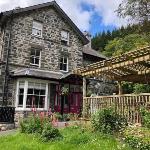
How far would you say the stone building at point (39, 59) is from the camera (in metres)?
21.4

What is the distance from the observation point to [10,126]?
16.5 metres

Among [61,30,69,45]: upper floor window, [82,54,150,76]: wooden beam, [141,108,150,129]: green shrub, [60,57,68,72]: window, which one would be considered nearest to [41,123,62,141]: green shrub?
[141,108,150,129]: green shrub

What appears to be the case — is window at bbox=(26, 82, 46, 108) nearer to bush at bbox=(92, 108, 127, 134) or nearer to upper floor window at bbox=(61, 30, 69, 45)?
upper floor window at bbox=(61, 30, 69, 45)

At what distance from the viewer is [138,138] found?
26.7 feet

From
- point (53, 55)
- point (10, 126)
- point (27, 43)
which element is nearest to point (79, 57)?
point (53, 55)

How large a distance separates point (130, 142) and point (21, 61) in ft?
52.3

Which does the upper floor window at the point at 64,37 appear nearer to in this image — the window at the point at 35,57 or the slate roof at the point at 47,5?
the slate roof at the point at 47,5

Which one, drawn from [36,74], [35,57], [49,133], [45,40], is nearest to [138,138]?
[49,133]

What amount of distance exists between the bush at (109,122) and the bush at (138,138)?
1.54 metres

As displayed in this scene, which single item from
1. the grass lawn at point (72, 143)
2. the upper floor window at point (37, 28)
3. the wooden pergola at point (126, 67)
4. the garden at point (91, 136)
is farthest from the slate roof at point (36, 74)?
the grass lawn at point (72, 143)

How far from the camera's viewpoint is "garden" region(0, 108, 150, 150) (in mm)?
8438

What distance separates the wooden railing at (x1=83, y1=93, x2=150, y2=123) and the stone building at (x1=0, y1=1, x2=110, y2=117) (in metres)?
7.93

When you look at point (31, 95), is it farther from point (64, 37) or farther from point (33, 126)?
point (33, 126)

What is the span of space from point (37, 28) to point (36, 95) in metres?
6.35
